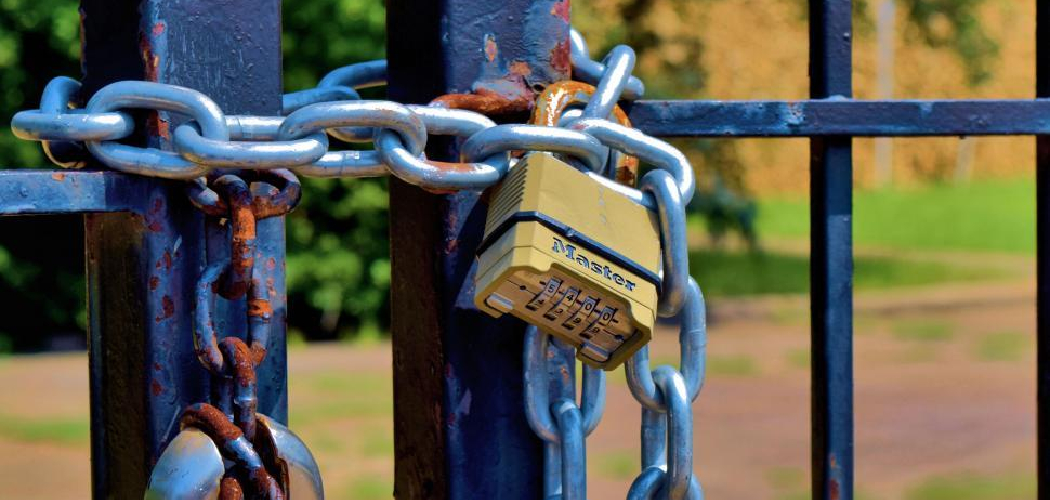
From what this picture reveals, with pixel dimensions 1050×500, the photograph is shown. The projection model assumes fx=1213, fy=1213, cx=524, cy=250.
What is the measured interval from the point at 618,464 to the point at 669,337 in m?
2.98

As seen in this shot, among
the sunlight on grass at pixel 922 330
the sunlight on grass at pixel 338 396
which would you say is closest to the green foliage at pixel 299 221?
the sunlight on grass at pixel 338 396

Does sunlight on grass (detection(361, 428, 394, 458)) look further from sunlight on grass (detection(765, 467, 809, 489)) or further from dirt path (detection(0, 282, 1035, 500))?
sunlight on grass (detection(765, 467, 809, 489))

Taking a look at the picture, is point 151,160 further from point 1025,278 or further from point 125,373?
point 1025,278

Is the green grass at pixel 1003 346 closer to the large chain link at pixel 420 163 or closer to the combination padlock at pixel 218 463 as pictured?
the large chain link at pixel 420 163

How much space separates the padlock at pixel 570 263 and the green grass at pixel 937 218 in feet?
38.8

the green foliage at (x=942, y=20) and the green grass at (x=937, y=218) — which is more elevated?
the green foliage at (x=942, y=20)

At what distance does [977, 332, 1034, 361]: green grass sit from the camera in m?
6.52

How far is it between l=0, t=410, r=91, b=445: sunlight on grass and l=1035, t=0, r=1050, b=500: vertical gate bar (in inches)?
152

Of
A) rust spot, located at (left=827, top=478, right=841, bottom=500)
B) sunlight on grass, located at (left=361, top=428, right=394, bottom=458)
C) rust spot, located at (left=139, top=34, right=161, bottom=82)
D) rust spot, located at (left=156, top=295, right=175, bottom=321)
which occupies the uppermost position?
rust spot, located at (left=139, top=34, right=161, bottom=82)

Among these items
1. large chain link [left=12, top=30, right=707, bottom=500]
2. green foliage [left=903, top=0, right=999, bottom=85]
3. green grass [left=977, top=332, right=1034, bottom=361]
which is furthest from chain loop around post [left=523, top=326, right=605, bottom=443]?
green foliage [left=903, top=0, right=999, bottom=85]

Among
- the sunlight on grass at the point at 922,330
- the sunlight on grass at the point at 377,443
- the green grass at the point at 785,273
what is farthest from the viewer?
the green grass at the point at 785,273

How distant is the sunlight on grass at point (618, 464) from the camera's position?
3900 mm

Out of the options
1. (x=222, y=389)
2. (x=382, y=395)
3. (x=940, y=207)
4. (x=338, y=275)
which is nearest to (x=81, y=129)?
(x=222, y=389)

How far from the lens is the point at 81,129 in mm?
699
